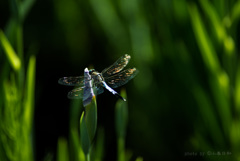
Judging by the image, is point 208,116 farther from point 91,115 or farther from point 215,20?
point 91,115

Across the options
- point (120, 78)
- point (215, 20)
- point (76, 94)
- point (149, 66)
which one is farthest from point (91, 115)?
point (149, 66)

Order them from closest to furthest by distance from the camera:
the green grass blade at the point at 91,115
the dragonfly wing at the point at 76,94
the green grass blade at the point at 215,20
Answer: the green grass blade at the point at 91,115
the dragonfly wing at the point at 76,94
the green grass blade at the point at 215,20

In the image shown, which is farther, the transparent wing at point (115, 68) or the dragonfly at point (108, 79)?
the transparent wing at point (115, 68)

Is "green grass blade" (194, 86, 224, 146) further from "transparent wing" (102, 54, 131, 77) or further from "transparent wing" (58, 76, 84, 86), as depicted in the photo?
"transparent wing" (58, 76, 84, 86)

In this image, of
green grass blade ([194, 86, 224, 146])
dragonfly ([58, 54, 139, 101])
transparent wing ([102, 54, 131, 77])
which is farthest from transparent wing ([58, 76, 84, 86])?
green grass blade ([194, 86, 224, 146])

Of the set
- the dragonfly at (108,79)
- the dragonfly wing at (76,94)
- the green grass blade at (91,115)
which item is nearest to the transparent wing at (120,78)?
the dragonfly at (108,79)

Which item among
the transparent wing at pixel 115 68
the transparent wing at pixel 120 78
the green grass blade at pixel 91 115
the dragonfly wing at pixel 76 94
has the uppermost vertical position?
the transparent wing at pixel 115 68

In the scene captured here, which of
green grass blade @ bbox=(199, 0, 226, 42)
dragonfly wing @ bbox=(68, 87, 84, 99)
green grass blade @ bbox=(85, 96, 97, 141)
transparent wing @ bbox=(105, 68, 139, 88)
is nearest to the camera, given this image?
green grass blade @ bbox=(85, 96, 97, 141)

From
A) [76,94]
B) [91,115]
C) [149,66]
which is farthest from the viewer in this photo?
[149,66]

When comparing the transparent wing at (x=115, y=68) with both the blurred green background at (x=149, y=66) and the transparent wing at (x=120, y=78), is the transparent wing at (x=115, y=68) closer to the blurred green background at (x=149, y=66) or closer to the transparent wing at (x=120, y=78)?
the transparent wing at (x=120, y=78)
